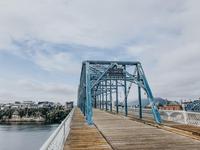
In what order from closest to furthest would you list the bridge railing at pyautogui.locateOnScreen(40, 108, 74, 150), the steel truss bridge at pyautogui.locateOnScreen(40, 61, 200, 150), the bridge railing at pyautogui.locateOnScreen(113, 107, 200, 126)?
the bridge railing at pyautogui.locateOnScreen(40, 108, 74, 150)
the steel truss bridge at pyautogui.locateOnScreen(40, 61, 200, 150)
the bridge railing at pyautogui.locateOnScreen(113, 107, 200, 126)

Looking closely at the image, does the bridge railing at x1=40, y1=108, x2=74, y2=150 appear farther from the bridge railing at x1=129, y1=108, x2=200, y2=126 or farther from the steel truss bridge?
the bridge railing at x1=129, y1=108, x2=200, y2=126

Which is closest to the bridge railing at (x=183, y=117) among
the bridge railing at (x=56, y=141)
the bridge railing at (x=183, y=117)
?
the bridge railing at (x=183, y=117)

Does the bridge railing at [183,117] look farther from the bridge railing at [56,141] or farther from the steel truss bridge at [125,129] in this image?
the bridge railing at [56,141]

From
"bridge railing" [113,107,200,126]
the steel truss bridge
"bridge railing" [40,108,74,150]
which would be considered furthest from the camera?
"bridge railing" [113,107,200,126]

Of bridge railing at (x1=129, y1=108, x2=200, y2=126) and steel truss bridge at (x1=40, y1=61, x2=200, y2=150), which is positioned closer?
steel truss bridge at (x1=40, y1=61, x2=200, y2=150)

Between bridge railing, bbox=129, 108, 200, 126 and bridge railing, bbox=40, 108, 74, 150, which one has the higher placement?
bridge railing, bbox=129, 108, 200, 126

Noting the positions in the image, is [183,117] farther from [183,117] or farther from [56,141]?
[56,141]

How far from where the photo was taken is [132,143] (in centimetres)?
1118

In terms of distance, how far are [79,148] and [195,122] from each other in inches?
431

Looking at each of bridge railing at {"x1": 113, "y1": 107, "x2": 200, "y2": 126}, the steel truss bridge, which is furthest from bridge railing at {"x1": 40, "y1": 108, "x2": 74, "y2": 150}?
bridge railing at {"x1": 113, "y1": 107, "x2": 200, "y2": 126}

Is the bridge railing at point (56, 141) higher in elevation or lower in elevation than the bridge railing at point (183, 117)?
lower

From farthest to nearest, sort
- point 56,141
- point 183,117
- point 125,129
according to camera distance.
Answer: point 183,117
point 125,129
point 56,141

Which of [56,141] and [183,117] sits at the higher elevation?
[183,117]

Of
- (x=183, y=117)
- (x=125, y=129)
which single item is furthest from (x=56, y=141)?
(x=183, y=117)
